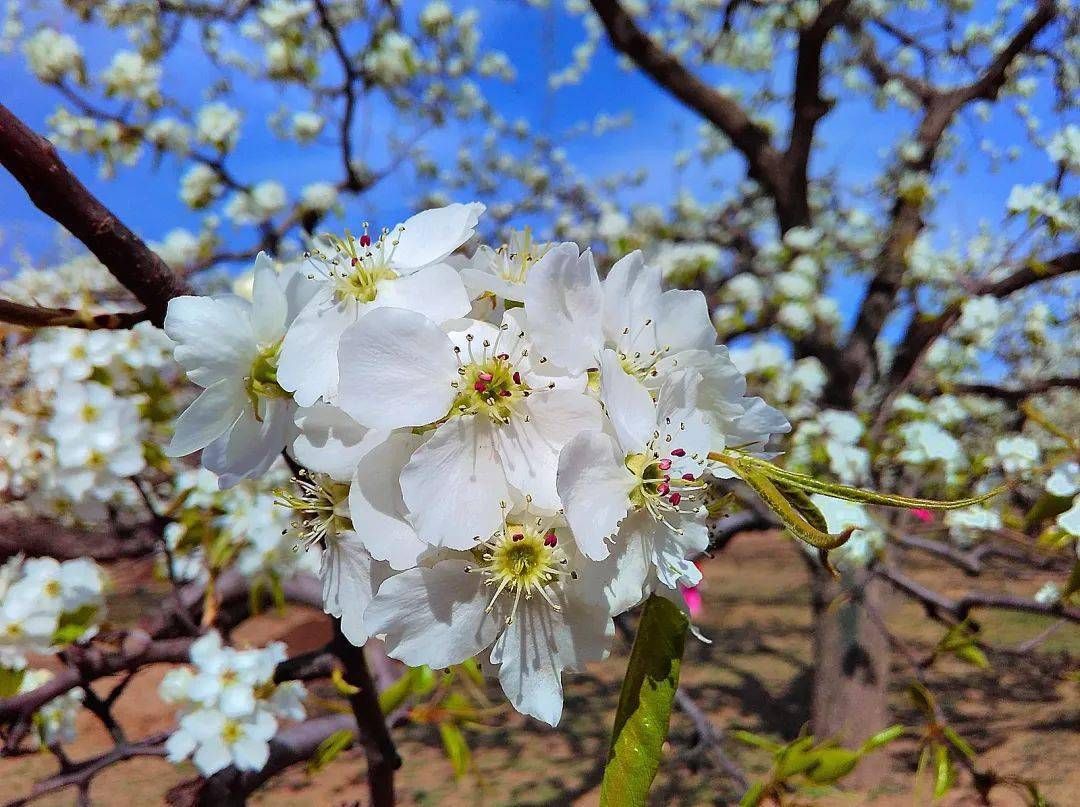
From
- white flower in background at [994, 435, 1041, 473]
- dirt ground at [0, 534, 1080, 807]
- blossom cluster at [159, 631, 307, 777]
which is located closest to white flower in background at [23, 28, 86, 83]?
dirt ground at [0, 534, 1080, 807]

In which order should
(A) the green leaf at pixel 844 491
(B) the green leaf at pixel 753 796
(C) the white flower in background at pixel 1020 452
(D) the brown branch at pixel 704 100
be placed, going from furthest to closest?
(D) the brown branch at pixel 704 100 < (C) the white flower in background at pixel 1020 452 < (B) the green leaf at pixel 753 796 < (A) the green leaf at pixel 844 491

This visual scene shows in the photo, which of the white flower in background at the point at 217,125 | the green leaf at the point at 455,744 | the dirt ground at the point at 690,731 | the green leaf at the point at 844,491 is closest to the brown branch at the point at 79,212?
the green leaf at the point at 844,491

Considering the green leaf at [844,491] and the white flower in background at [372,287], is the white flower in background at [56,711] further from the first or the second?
the green leaf at [844,491]

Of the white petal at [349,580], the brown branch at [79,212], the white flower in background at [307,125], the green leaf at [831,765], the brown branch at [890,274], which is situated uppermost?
the white flower in background at [307,125]

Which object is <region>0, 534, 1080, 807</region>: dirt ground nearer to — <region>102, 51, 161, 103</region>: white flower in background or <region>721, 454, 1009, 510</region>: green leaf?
<region>721, 454, 1009, 510</region>: green leaf

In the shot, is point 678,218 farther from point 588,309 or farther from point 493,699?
point 588,309

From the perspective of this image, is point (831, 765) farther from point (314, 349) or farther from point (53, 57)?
point (53, 57)

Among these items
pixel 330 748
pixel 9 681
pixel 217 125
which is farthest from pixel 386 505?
pixel 217 125
